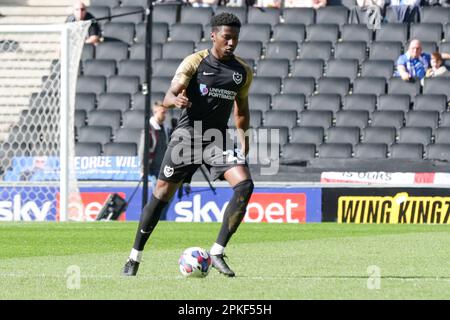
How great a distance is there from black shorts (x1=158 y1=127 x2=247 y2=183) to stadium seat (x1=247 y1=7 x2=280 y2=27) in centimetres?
1622

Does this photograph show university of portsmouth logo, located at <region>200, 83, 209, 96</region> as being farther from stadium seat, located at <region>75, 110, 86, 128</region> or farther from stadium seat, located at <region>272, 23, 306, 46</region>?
stadium seat, located at <region>272, 23, 306, 46</region>

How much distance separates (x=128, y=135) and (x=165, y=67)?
2181 mm

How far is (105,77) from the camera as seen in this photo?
27.0 m

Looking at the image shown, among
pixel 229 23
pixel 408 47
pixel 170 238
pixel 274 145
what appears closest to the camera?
pixel 229 23

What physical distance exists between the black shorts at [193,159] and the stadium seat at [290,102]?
14142mm

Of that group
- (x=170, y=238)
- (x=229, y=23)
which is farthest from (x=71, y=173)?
(x=229, y=23)

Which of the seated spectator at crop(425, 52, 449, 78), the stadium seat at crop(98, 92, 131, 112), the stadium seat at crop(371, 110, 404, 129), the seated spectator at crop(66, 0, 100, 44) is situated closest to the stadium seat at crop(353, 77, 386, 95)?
the stadium seat at crop(371, 110, 404, 129)

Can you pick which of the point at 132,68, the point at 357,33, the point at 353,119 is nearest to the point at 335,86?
the point at 353,119

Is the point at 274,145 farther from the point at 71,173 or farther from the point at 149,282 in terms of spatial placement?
the point at 149,282

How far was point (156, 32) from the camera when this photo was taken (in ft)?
90.2

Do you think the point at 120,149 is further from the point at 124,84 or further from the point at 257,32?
the point at 257,32

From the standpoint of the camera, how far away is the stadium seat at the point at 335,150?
23881mm

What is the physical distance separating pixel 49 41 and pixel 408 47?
735cm

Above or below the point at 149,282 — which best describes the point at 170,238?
below
